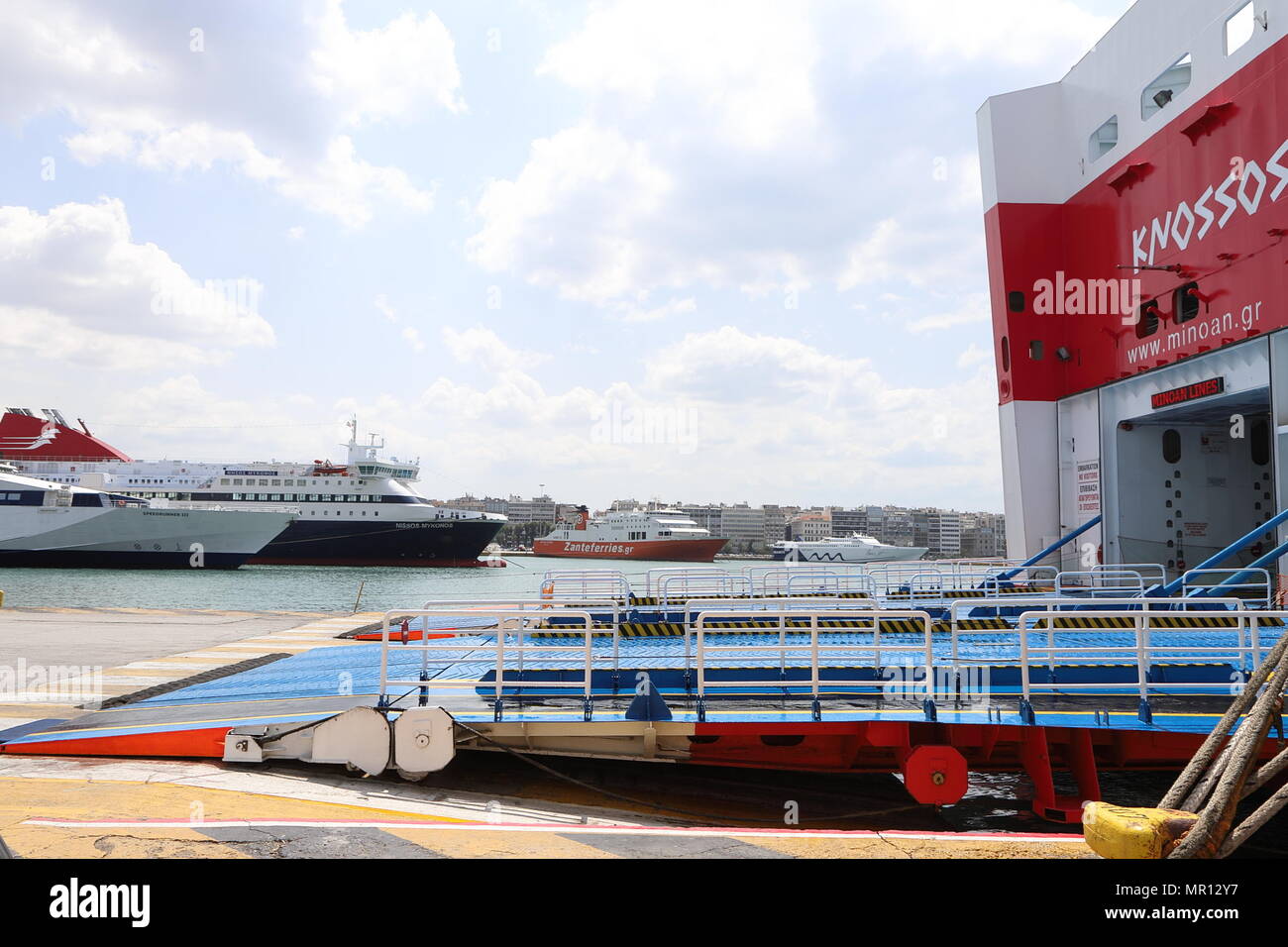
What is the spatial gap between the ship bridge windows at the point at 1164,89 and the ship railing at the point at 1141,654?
10.1 meters

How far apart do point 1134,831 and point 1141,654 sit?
2956 millimetres

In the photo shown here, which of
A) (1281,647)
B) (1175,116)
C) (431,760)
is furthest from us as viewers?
(1175,116)

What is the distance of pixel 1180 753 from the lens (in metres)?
6.52

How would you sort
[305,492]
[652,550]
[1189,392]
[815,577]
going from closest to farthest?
1. [1189,392]
2. [815,577]
3. [305,492]
4. [652,550]

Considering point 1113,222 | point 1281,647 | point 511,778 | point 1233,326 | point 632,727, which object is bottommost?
point 511,778

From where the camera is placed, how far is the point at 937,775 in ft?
20.0

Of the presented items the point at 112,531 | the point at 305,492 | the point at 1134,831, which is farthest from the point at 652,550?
the point at 1134,831

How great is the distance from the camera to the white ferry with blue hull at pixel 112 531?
153 ft

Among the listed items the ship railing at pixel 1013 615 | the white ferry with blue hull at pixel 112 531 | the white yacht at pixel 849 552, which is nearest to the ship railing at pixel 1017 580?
the ship railing at pixel 1013 615

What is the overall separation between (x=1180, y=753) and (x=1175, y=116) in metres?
12.1

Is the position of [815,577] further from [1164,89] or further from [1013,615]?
[1164,89]

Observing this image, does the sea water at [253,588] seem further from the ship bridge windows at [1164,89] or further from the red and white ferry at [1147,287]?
the ship bridge windows at [1164,89]
